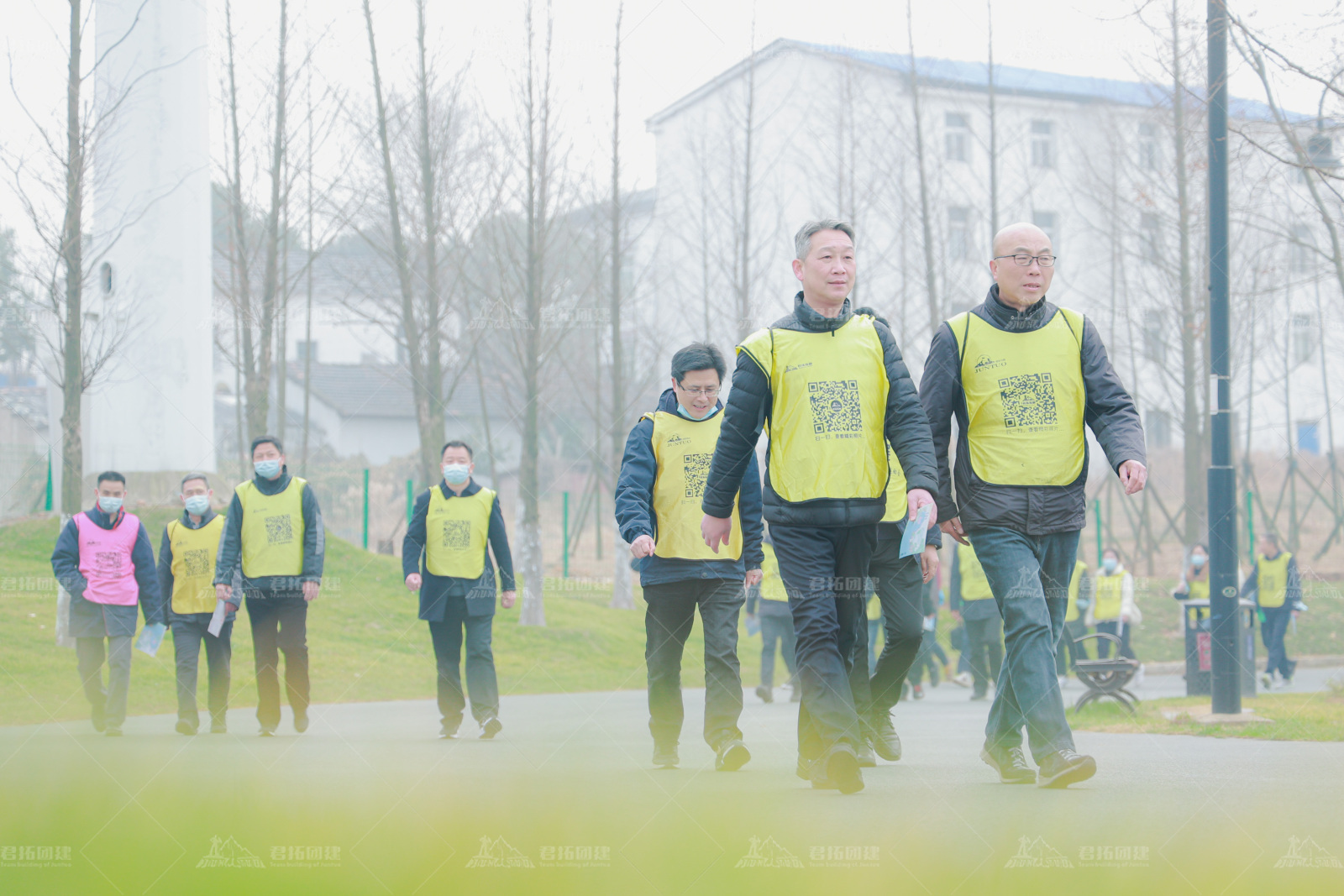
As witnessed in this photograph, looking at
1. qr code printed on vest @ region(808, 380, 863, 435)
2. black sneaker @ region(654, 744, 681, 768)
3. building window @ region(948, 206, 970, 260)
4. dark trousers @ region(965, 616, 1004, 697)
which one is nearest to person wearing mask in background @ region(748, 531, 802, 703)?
dark trousers @ region(965, 616, 1004, 697)

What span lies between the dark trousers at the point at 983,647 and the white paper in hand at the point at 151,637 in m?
7.18

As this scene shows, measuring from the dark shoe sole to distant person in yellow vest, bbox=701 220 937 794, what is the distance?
2.32 ft

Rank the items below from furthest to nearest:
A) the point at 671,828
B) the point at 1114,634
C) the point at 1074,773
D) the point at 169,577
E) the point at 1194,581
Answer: the point at 1194,581 → the point at 1114,634 → the point at 169,577 → the point at 1074,773 → the point at 671,828

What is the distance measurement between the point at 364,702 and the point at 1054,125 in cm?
1522

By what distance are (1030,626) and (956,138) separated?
1676cm

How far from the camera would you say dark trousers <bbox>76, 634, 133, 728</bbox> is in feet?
27.9

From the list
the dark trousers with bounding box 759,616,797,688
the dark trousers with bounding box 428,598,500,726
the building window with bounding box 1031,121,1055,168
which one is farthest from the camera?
the building window with bounding box 1031,121,1055,168

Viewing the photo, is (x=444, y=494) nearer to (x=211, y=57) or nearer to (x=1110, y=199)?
(x=211, y=57)

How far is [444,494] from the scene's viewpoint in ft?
27.3

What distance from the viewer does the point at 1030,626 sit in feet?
15.6

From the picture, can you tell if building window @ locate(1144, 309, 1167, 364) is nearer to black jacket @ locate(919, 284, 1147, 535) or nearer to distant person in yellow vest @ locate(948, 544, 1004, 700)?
distant person in yellow vest @ locate(948, 544, 1004, 700)

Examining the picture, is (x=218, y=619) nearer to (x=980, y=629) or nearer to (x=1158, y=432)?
(x=980, y=629)

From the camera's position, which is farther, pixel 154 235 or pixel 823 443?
pixel 154 235

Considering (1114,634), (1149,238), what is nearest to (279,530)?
(1114,634)
